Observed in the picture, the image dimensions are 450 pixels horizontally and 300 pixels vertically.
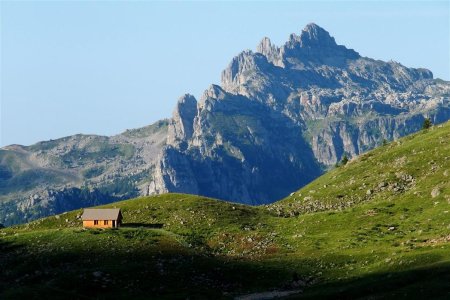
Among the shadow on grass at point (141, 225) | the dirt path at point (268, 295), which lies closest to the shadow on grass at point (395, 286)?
the dirt path at point (268, 295)

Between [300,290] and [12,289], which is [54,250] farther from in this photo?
[300,290]

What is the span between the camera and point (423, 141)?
136m

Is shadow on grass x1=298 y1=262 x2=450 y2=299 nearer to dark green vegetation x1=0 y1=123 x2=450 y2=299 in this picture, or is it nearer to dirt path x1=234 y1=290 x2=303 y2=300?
dark green vegetation x1=0 y1=123 x2=450 y2=299

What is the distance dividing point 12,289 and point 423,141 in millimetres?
89777

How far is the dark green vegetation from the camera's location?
7400 centimetres

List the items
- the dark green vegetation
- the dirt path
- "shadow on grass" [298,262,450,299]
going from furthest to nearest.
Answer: the dark green vegetation → the dirt path → "shadow on grass" [298,262,450,299]

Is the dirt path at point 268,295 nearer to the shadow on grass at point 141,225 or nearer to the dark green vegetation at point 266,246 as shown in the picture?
the dark green vegetation at point 266,246

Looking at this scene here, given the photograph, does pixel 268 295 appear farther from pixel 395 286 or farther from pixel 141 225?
pixel 141 225

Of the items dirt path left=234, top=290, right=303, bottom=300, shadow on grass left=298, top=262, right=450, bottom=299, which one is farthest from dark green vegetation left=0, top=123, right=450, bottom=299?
dirt path left=234, top=290, right=303, bottom=300

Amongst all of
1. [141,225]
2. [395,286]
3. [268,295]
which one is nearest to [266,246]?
[268,295]

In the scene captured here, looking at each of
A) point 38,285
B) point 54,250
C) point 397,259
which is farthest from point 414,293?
point 54,250

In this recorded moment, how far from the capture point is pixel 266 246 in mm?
94938

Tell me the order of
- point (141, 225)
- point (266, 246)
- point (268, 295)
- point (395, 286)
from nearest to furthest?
point (395, 286), point (268, 295), point (266, 246), point (141, 225)

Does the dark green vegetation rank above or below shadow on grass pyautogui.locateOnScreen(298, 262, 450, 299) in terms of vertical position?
above
